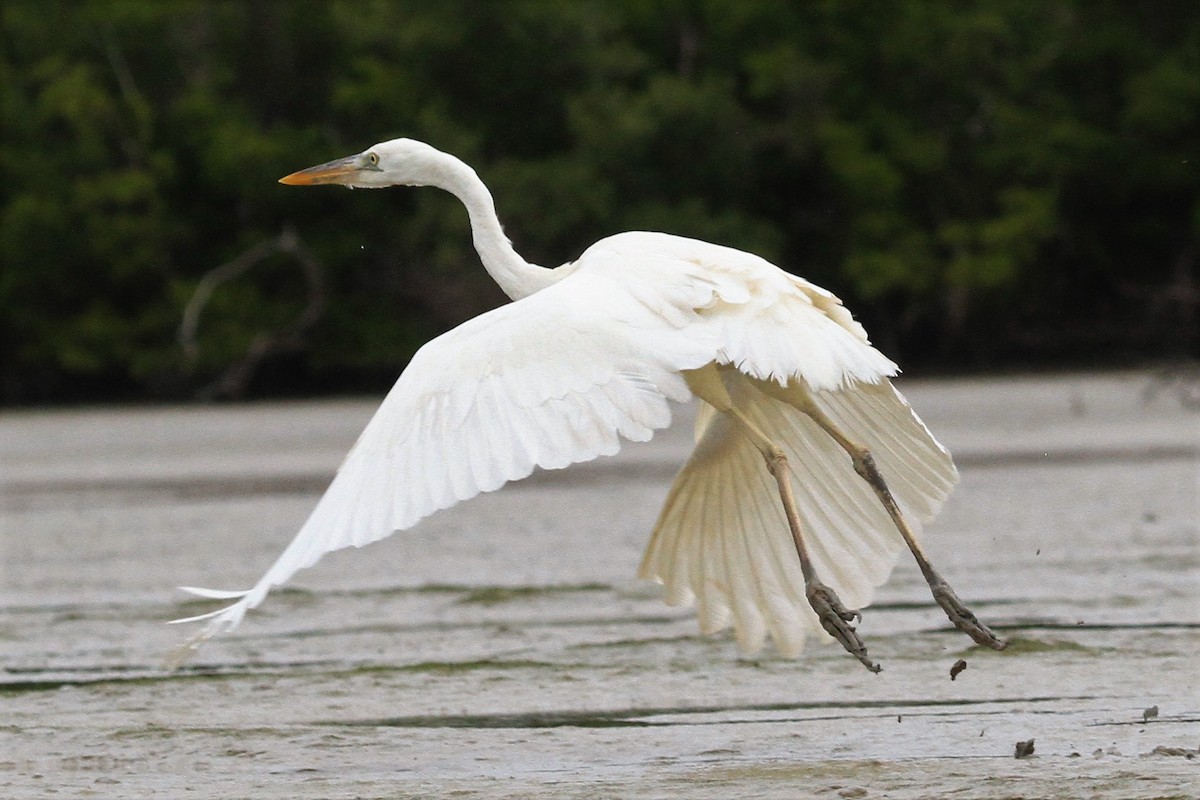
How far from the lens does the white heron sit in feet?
19.9

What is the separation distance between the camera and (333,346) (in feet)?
119

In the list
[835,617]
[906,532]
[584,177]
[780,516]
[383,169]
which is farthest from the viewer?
[584,177]

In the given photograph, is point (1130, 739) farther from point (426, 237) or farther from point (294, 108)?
point (294, 108)

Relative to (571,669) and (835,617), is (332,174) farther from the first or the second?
(835,617)

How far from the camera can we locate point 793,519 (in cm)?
739

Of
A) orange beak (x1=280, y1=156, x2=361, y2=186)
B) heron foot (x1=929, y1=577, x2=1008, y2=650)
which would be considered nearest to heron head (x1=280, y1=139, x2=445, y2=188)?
orange beak (x1=280, y1=156, x2=361, y2=186)

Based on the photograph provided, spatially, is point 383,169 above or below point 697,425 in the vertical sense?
above

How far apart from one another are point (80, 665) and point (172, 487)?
397 inches

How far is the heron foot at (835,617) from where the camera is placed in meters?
7.03

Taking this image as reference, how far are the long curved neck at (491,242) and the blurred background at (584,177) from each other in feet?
84.4

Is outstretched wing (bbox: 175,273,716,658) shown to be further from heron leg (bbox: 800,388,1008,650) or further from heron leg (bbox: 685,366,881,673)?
heron leg (bbox: 800,388,1008,650)

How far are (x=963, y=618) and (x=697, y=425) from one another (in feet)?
5.01

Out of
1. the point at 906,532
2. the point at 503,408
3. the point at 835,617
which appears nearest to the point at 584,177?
the point at 906,532

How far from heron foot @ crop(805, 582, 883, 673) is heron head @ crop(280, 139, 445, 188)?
244 centimetres
